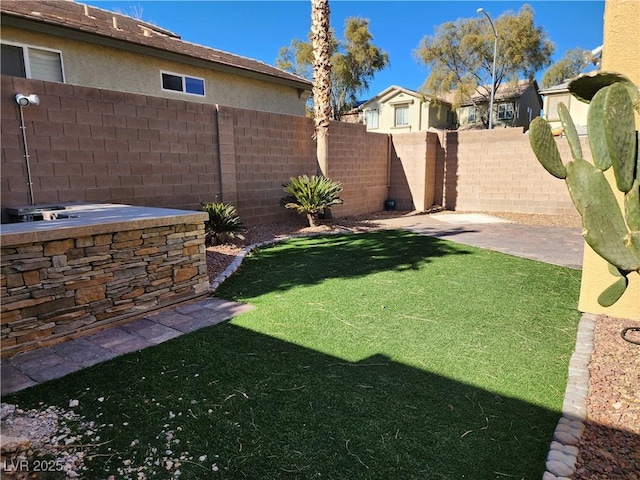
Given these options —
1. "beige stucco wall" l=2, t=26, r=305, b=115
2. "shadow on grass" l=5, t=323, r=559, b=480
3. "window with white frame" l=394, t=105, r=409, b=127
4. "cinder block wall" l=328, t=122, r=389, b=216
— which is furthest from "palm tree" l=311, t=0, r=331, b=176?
"window with white frame" l=394, t=105, r=409, b=127

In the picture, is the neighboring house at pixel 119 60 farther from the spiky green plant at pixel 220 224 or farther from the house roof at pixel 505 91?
the house roof at pixel 505 91

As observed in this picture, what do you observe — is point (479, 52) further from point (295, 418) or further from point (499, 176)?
point (295, 418)

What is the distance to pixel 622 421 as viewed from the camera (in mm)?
2637

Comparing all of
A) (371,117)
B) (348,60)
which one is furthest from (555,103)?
(348,60)

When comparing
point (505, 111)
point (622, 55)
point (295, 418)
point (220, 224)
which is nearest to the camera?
point (295, 418)

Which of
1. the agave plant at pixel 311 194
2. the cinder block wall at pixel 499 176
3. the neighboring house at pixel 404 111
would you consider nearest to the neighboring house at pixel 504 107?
the neighboring house at pixel 404 111

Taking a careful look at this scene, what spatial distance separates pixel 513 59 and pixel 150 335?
101ft

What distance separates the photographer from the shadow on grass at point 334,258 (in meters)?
5.89

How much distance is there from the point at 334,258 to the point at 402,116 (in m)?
26.4

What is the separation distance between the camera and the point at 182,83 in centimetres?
1154

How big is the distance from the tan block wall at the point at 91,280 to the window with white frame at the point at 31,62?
22.9 feet

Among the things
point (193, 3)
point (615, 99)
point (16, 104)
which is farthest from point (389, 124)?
point (615, 99)

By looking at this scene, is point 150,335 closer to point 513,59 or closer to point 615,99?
point 615,99

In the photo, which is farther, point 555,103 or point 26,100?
point 555,103
